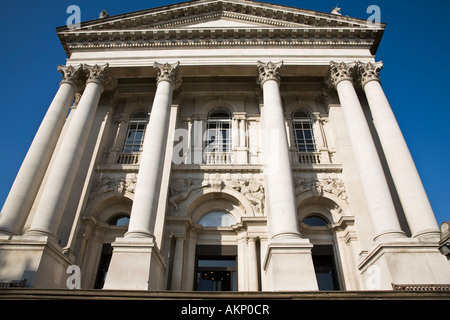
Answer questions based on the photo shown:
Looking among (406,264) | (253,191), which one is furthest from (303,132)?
(406,264)

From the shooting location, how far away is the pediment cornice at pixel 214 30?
17516 mm

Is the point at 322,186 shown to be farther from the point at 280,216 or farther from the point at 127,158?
the point at 127,158

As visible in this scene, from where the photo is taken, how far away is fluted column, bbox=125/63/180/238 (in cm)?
1205

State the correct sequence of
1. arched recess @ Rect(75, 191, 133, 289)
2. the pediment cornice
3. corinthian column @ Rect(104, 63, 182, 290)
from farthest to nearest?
the pediment cornice < arched recess @ Rect(75, 191, 133, 289) < corinthian column @ Rect(104, 63, 182, 290)

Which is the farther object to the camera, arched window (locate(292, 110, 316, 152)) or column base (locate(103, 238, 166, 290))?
arched window (locate(292, 110, 316, 152))

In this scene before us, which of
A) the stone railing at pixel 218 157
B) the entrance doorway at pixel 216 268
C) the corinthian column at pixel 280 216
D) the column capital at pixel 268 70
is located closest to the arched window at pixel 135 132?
the stone railing at pixel 218 157

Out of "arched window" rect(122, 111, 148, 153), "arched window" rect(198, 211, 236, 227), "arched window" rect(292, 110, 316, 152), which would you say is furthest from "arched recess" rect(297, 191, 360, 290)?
"arched window" rect(122, 111, 148, 153)

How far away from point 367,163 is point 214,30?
33.6ft

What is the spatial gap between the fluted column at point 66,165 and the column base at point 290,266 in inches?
310

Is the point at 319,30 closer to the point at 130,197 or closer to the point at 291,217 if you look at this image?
the point at 291,217

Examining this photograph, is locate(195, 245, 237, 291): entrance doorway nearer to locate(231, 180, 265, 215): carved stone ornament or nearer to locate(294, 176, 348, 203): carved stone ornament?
locate(231, 180, 265, 215): carved stone ornament
